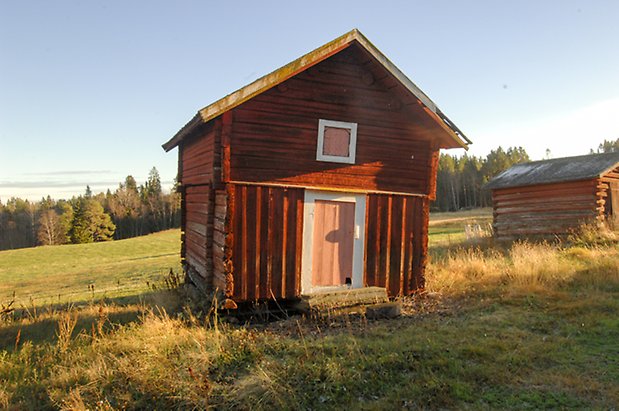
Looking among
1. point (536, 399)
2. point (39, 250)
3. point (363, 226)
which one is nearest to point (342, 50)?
point (363, 226)

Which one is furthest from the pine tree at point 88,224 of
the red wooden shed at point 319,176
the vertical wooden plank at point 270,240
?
the vertical wooden plank at point 270,240

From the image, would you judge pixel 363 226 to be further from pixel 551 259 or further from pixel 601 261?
pixel 601 261

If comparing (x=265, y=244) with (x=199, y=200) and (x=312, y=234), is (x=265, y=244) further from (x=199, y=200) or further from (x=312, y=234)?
(x=199, y=200)

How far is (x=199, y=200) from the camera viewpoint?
1136cm

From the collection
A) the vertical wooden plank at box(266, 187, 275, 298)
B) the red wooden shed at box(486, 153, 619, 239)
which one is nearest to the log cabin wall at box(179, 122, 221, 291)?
the vertical wooden plank at box(266, 187, 275, 298)

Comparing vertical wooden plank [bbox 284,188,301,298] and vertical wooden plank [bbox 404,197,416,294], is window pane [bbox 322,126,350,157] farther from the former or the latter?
vertical wooden plank [bbox 404,197,416,294]

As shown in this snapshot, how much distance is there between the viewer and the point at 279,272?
941 cm

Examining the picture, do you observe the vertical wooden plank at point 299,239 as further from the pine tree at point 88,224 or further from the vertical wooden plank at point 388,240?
the pine tree at point 88,224

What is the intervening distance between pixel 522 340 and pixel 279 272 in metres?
5.14

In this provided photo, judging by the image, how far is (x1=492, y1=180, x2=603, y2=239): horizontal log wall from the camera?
64.6ft

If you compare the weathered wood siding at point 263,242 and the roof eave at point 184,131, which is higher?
the roof eave at point 184,131

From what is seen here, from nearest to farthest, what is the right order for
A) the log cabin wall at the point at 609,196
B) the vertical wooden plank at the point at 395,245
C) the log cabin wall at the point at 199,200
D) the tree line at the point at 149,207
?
1. the log cabin wall at the point at 199,200
2. the vertical wooden plank at the point at 395,245
3. the log cabin wall at the point at 609,196
4. the tree line at the point at 149,207

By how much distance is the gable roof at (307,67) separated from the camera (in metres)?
8.50

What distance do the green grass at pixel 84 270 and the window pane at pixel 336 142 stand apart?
701cm
